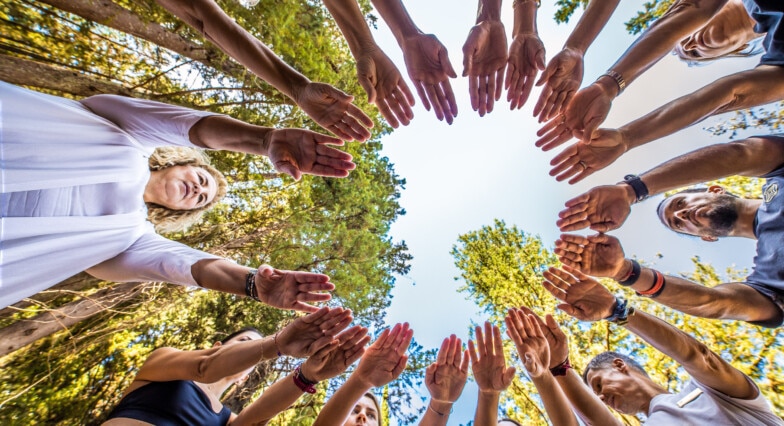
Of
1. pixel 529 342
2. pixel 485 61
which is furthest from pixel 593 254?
pixel 485 61

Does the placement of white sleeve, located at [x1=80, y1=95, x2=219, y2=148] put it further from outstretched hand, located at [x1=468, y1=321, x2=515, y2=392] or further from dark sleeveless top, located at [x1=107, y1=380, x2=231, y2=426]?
outstretched hand, located at [x1=468, y1=321, x2=515, y2=392]

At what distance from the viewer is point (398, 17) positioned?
284 centimetres

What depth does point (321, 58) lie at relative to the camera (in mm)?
5133

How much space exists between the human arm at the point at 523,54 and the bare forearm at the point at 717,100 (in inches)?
49.1

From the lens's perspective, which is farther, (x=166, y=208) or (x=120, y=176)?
(x=166, y=208)

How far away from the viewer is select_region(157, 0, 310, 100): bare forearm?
7.93 ft

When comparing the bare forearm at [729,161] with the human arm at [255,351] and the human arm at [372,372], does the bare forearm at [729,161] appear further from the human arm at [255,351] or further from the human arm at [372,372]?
the human arm at [255,351]

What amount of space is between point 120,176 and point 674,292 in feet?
17.0

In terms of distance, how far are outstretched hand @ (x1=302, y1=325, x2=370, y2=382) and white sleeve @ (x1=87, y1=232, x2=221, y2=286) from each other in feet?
4.88

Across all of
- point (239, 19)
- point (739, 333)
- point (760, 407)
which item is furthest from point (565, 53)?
point (739, 333)

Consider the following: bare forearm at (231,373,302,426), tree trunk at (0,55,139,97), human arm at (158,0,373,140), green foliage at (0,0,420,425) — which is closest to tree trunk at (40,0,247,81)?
green foliage at (0,0,420,425)

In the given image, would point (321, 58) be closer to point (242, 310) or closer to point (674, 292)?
point (674, 292)

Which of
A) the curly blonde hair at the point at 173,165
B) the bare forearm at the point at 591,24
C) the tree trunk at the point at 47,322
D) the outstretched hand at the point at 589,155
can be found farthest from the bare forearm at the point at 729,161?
A: the tree trunk at the point at 47,322

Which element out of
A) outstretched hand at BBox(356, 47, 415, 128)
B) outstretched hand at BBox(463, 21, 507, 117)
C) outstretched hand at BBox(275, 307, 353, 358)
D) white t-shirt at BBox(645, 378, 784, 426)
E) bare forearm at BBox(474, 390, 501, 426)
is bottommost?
bare forearm at BBox(474, 390, 501, 426)
